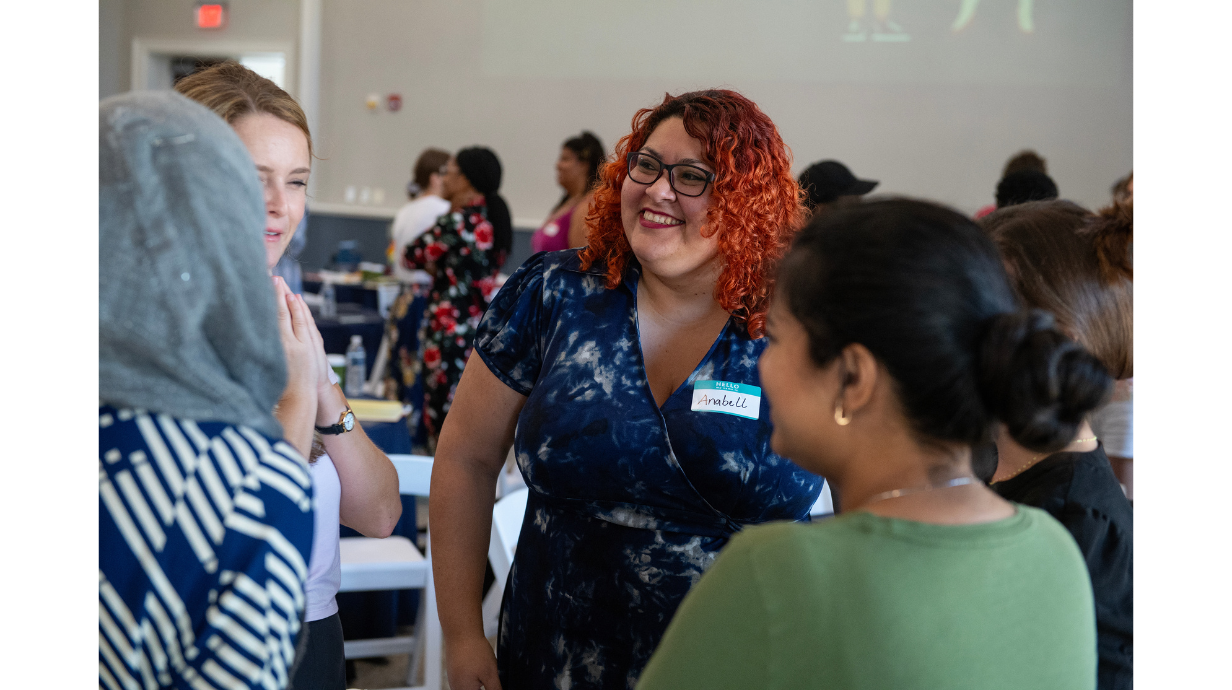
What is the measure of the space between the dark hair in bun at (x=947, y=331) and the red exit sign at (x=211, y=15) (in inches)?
357

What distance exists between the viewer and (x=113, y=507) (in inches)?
25.6

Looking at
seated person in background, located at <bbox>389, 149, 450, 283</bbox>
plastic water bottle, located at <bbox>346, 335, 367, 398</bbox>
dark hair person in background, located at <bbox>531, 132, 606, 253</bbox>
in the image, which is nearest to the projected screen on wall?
seated person in background, located at <bbox>389, 149, 450, 283</bbox>

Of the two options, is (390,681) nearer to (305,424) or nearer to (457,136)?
(305,424)

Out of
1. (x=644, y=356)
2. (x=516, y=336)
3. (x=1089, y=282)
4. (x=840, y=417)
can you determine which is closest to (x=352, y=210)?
(x=516, y=336)

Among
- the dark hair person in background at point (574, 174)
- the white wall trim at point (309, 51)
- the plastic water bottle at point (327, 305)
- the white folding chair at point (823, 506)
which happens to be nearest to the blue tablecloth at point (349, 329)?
the plastic water bottle at point (327, 305)

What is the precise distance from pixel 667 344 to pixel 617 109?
653cm

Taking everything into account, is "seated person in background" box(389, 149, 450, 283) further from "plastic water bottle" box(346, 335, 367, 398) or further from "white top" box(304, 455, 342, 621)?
"white top" box(304, 455, 342, 621)

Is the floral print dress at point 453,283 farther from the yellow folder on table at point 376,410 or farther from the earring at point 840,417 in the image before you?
the earring at point 840,417

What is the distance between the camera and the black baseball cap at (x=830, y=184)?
9.20 feet

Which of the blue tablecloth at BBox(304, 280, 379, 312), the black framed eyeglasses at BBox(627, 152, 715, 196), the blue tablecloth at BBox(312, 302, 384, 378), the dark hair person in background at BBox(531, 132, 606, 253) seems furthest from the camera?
the blue tablecloth at BBox(304, 280, 379, 312)

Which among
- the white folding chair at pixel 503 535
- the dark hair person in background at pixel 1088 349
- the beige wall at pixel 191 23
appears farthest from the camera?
the beige wall at pixel 191 23

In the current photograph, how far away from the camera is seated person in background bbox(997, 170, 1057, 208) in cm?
327

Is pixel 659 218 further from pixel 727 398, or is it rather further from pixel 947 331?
pixel 947 331
